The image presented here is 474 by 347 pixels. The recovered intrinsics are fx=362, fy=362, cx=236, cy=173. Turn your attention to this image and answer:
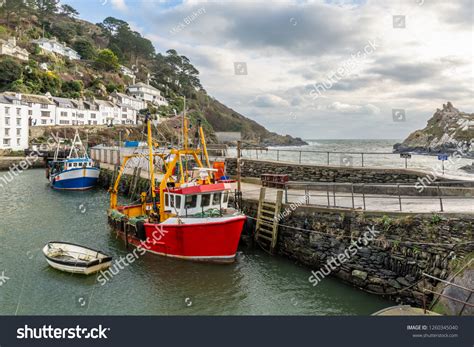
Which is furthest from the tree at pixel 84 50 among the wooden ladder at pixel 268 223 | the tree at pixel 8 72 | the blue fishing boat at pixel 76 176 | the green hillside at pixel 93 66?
the wooden ladder at pixel 268 223

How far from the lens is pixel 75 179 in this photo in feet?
111

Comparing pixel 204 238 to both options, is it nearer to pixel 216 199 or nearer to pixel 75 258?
pixel 216 199

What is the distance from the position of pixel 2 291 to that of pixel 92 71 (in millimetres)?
101620

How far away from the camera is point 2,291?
11648 millimetres

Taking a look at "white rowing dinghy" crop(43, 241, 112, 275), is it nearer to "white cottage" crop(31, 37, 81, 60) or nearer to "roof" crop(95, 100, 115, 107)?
"roof" crop(95, 100, 115, 107)

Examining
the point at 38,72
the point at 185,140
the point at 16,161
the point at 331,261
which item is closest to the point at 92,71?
the point at 38,72

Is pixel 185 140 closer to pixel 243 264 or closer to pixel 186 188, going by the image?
pixel 186 188

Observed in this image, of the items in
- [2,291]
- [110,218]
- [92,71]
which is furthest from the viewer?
[92,71]

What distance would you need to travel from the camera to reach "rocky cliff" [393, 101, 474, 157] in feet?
233

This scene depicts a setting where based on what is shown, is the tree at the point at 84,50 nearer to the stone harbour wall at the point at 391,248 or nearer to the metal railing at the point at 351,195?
the metal railing at the point at 351,195

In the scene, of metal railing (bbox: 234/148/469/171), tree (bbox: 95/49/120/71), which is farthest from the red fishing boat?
tree (bbox: 95/49/120/71)

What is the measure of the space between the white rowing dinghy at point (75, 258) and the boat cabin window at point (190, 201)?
11.4 feet

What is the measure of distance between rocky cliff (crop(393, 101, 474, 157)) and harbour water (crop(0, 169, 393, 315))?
60.7 meters

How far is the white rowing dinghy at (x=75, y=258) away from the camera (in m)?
13.0
